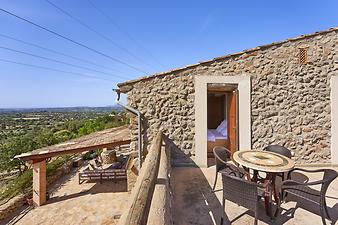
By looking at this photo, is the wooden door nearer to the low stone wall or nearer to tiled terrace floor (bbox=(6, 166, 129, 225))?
tiled terrace floor (bbox=(6, 166, 129, 225))

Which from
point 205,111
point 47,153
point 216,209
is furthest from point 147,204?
point 47,153

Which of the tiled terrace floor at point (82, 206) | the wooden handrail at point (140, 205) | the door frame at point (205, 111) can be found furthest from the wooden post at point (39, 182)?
the wooden handrail at point (140, 205)

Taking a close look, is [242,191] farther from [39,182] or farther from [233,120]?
[39,182]

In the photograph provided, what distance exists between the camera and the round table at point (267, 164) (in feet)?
9.94

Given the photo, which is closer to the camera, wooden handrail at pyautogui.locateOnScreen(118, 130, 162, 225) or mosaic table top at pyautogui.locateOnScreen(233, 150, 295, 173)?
wooden handrail at pyautogui.locateOnScreen(118, 130, 162, 225)

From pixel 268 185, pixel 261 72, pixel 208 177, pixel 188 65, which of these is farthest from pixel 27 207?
pixel 261 72

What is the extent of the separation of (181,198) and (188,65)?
3.54m

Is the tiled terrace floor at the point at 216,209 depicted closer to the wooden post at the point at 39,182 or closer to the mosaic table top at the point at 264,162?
the mosaic table top at the point at 264,162

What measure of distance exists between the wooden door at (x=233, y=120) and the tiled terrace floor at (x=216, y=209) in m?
1.77

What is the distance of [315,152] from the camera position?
5758 mm

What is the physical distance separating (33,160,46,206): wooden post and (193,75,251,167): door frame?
7.85m

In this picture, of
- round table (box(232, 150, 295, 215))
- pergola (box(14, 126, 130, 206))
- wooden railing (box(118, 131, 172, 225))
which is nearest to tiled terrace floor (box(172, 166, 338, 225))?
round table (box(232, 150, 295, 215))

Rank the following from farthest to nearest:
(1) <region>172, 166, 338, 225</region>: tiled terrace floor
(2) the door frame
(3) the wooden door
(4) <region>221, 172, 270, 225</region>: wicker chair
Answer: (3) the wooden door → (2) the door frame → (1) <region>172, 166, 338, 225</region>: tiled terrace floor → (4) <region>221, 172, 270, 225</region>: wicker chair

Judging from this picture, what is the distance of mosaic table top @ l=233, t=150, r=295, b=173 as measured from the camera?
303 centimetres
